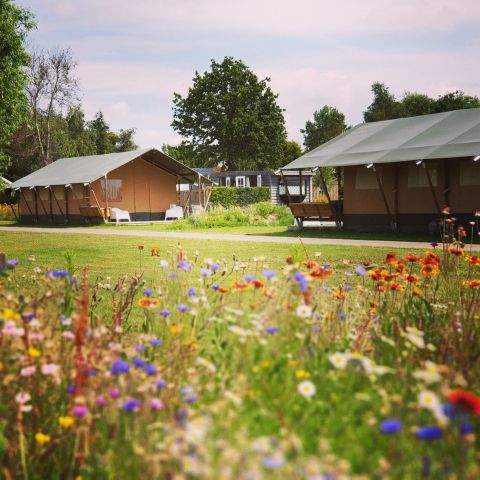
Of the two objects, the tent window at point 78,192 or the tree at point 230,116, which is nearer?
the tent window at point 78,192

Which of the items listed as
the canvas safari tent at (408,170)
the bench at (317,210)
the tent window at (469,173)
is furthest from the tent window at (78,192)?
the tent window at (469,173)

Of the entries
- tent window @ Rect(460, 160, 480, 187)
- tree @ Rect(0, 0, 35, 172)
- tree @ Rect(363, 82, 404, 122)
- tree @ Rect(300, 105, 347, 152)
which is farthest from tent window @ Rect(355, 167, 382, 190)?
tree @ Rect(300, 105, 347, 152)

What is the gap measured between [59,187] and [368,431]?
A: 3686 centimetres

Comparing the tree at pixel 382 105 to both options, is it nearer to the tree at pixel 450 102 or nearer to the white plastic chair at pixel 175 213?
the tree at pixel 450 102

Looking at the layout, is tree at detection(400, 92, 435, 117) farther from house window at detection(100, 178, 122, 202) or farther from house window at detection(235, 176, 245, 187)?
house window at detection(100, 178, 122, 202)

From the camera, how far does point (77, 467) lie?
10.1 feet

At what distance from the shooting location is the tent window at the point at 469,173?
19203 mm

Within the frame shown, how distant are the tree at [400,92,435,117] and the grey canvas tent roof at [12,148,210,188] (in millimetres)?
31559

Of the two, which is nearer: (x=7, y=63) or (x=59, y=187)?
(x=7, y=63)

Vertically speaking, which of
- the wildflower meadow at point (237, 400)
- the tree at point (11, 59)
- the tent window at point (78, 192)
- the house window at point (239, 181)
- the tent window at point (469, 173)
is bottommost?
the wildflower meadow at point (237, 400)

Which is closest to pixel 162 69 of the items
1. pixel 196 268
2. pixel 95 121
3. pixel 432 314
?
pixel 196 268

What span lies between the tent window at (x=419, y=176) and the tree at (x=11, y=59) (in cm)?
1459

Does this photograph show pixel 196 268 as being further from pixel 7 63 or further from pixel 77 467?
pixel 7 63

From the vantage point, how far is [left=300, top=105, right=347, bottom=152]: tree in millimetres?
87812
